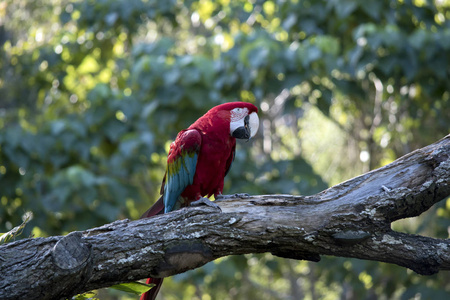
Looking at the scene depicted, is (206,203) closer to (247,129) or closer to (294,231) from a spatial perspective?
(294,231)

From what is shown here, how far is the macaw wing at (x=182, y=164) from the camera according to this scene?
218 centimetres

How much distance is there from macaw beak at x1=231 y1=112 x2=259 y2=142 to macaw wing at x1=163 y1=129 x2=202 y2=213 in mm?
168

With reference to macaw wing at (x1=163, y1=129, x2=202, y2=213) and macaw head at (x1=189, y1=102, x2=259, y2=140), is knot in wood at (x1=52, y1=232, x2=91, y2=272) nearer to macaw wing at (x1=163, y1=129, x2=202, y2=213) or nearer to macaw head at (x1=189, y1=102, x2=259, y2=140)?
macaw wing at (x1=163, y1=129, x2=202, y2=213)

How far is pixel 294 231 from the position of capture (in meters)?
1.61

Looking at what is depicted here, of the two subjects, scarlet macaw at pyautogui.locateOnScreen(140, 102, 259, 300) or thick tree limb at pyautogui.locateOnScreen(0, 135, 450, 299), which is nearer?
thick tree limb at pyautogui.locateOnScreen(0, 135, 450, 299)

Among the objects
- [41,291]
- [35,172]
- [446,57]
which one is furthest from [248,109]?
[35,172]

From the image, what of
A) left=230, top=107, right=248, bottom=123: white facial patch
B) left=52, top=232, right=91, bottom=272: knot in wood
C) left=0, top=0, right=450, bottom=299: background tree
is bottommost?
left=0, top=0, right=450, bottom=299: background tree

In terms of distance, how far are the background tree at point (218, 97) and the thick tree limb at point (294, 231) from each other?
1376 millimetres

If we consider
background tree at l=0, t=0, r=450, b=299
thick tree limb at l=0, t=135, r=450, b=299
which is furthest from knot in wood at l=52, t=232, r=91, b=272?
background tree at l=0, t=0, r=450, b=299

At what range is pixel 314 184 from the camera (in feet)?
10.6

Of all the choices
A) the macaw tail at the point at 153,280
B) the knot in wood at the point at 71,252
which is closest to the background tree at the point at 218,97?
the macaw tail at the point at 153,280

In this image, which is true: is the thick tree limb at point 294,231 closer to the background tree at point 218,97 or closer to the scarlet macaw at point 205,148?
the scarlet macaw at point 205,148

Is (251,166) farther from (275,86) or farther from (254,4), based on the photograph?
(254,4)

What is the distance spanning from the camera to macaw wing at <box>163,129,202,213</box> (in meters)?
2.18
